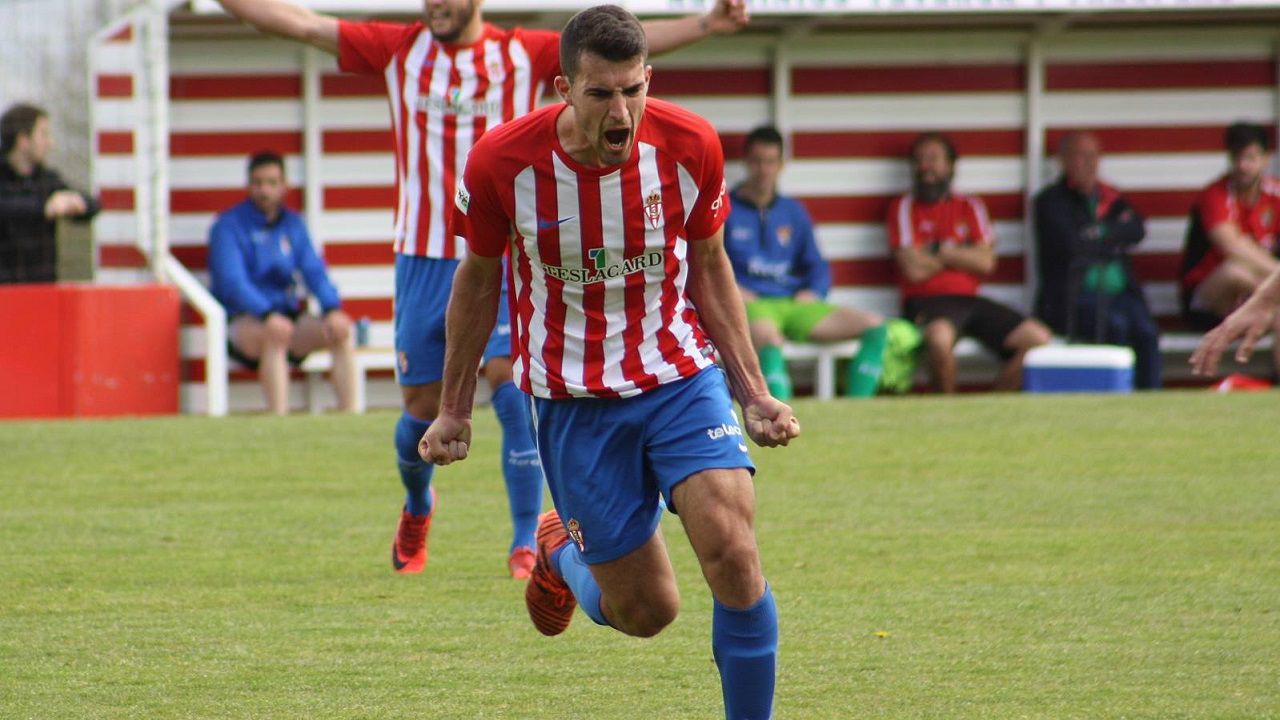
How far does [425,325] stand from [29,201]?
6.07 m

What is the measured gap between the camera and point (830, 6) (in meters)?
12.5

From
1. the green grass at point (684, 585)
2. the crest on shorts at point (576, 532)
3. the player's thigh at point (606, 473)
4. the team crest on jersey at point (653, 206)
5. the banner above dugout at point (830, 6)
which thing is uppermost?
the banner above dugout at point (830, 6)

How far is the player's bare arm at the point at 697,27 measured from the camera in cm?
592

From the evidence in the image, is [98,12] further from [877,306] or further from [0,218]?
[877,306]

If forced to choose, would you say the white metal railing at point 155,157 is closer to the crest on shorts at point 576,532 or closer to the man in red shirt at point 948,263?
the man in red shirt at point 948,263

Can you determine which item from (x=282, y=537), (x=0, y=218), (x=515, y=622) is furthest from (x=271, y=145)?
(x=515, y=622)

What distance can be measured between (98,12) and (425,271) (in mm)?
7598

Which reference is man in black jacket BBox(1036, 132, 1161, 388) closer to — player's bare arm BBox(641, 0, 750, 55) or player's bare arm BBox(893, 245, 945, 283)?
player's bare arm BBox(893, 245, 945, 283)

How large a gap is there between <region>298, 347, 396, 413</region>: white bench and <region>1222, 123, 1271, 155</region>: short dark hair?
597 centimetres

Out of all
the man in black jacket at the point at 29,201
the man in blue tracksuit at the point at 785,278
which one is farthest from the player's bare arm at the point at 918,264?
the man in black jacket at the point at 29,201

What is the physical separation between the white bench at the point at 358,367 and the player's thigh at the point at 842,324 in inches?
113

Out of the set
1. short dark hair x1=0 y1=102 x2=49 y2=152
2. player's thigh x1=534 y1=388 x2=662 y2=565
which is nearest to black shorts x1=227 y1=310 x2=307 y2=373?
short dark hair x1=0 y1=102 x2=49 y2=152

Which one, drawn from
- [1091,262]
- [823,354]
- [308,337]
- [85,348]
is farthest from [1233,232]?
[85,348]

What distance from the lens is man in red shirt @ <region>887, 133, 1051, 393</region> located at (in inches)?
506
